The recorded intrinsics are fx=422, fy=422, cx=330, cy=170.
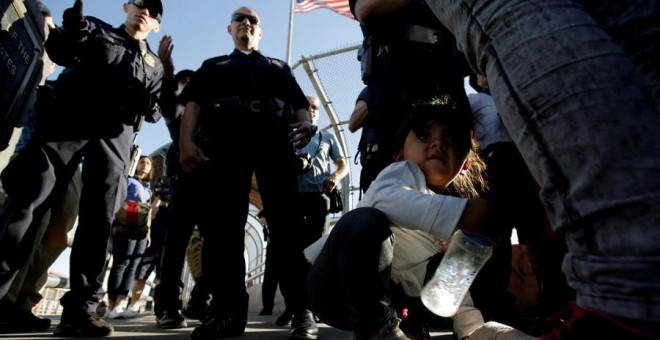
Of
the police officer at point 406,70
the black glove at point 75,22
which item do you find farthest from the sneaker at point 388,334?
the black glove at point 75,22

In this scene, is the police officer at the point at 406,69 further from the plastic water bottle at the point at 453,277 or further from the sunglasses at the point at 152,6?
the sunglasses at the point at 152,6

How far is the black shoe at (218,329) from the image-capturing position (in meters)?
1.84

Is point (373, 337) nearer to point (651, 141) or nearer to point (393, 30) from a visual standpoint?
point (651, 141)

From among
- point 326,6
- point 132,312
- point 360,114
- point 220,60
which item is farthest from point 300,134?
point 326,6

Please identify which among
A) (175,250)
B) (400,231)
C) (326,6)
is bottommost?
(400,231)

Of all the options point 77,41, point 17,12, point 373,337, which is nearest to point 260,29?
point 77,41

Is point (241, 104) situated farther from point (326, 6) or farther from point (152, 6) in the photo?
point (326, 6)

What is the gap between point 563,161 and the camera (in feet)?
2.00

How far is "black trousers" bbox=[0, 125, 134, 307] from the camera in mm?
2002

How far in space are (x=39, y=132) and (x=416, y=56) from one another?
190 centimetres

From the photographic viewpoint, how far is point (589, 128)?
1.92ft

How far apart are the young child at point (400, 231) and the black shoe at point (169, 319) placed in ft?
5.31

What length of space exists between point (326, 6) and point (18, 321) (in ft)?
20.7

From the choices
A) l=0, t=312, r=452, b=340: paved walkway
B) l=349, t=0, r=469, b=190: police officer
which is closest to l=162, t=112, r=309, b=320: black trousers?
l=0, t=312, r=452, b=340: paved walkway
